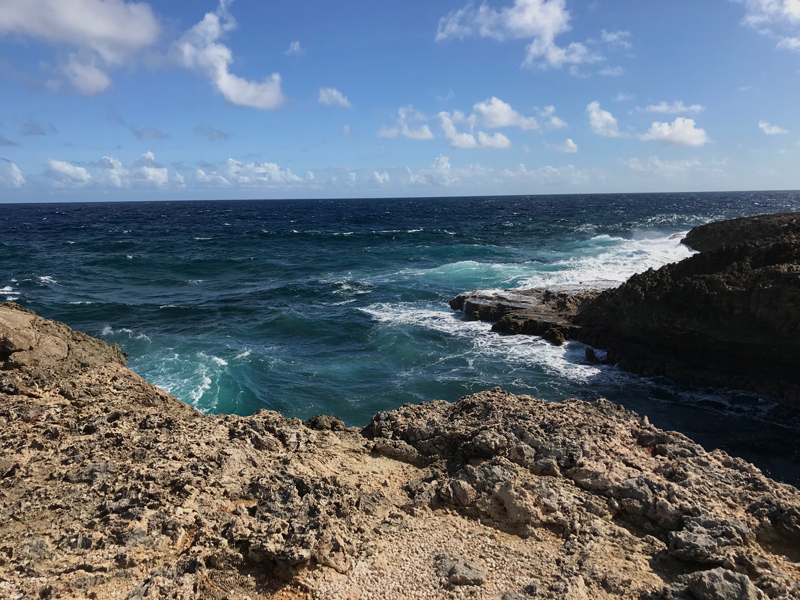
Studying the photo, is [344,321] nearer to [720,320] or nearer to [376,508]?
[720,320]

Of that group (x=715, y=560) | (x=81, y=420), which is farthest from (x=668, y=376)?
(x=81, y=420)

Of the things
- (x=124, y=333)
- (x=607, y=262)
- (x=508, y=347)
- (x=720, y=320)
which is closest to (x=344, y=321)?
(x=508, y=347)

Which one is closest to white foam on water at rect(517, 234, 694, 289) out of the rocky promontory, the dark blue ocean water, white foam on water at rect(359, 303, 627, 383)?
the dark blue ocean water

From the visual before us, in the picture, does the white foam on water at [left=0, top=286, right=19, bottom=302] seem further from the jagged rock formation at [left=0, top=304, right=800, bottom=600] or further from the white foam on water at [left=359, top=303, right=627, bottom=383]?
the jagged rock formation at [left=0, top=304, right=800, bottom=600]

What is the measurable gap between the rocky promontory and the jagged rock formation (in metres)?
9.63

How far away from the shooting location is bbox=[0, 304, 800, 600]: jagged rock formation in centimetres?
610

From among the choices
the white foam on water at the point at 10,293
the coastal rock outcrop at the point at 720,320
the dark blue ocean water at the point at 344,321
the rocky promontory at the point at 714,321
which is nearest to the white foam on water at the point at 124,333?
the dark blue ocean water at the point at 344,321

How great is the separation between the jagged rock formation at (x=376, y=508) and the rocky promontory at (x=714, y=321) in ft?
31.6

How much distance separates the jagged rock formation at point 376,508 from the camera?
20.0ft

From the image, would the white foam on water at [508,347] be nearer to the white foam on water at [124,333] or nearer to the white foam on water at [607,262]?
the white foam on water at [607,262]

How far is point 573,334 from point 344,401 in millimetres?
11435

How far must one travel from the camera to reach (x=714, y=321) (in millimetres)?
17281

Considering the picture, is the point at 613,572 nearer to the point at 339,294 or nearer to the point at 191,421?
the point at 191,421

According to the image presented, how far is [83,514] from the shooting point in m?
6.67
